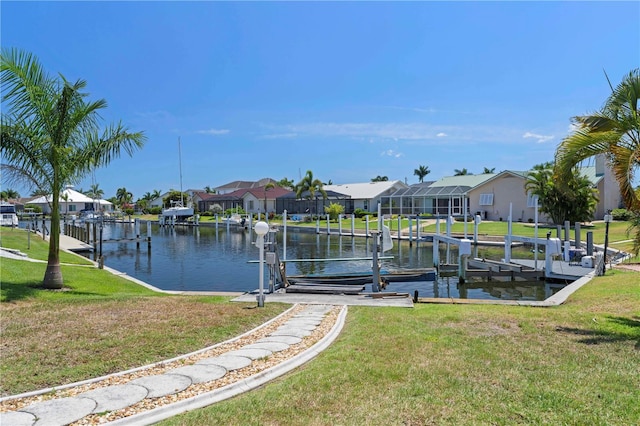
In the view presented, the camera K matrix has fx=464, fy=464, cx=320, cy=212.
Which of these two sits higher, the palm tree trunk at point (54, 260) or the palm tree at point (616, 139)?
the palm tree at point (616, 139)

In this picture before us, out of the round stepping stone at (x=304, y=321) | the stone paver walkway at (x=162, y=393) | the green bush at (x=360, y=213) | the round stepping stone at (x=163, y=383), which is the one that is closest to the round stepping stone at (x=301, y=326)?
the round stepping stone at (x=304, y=321)

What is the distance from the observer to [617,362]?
549 centimetres

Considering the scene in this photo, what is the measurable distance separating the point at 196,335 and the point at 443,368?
11.9 feet

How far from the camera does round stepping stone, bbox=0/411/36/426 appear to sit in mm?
3971

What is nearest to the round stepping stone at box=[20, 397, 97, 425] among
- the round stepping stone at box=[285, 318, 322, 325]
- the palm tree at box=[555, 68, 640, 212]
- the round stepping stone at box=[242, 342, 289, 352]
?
the round stepping stone at box=[242, 342, 289, 352]

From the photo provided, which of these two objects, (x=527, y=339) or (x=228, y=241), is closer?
(x=527, y=339)

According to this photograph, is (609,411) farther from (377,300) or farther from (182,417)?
(377,300)

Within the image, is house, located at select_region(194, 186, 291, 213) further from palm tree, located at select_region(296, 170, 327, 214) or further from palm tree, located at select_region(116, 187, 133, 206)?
palm tree, located at select_region(116, 187, 133, 206)

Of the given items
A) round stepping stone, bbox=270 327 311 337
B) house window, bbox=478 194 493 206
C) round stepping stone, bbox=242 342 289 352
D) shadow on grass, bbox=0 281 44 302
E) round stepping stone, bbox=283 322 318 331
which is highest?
house window, bbox=478 194 493 206

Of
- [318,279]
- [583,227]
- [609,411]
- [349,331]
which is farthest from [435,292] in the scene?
[583,227]

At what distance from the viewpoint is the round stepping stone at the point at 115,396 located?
14.1 feet

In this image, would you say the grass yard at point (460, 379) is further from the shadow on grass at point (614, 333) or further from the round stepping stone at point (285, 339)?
the round stepping stone at point (285, 339)

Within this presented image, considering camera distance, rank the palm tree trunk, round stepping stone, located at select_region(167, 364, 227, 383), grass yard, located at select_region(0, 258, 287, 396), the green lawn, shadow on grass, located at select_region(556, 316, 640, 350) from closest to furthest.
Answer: round stepping stone, located at select_region(167, 364, 227, 383), grass yard, located at select_region(0, 258, 287, 396), shadow on grass, located at select_region(556, 316, 640, 350), the palm tree trunk, the green lawn

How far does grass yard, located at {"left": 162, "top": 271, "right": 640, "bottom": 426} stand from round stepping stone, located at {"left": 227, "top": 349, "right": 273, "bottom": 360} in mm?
718
